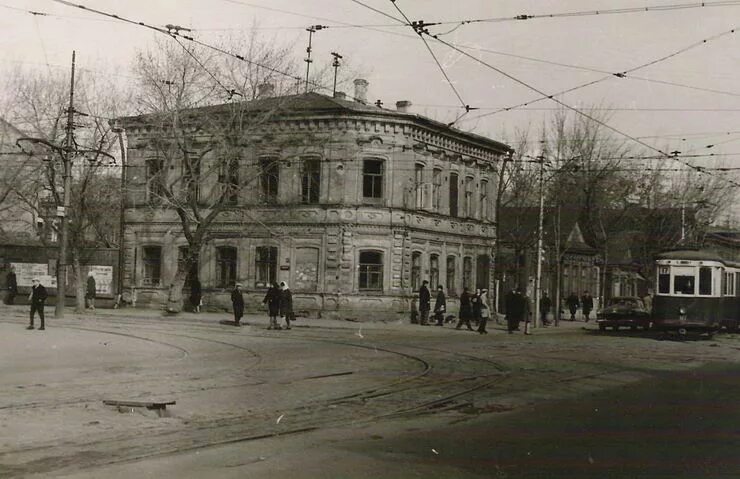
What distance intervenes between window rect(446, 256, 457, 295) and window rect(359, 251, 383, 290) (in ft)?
17.3

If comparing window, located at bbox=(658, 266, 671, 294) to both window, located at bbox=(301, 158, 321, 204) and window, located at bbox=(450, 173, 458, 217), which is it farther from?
window, located at bbox=(301, 158, 321, 204)

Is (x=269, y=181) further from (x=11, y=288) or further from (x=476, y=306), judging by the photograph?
(x=11, y=288)

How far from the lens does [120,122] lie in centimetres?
3912

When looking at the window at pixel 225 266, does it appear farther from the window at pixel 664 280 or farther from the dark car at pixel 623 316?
the window at pixel 664 280

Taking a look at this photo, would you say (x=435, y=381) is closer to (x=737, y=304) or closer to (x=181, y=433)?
(x=181, y=433)

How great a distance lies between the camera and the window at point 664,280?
102 feet

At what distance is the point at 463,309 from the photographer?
33469 millimetres

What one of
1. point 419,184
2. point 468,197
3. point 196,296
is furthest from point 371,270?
point 468,197

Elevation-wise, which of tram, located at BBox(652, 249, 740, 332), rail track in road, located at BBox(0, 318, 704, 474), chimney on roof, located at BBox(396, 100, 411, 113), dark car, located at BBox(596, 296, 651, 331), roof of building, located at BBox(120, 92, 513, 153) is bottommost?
rail track in road, located at BBox(0, 318, 704, 474)

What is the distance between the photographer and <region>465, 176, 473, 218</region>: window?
141 ft

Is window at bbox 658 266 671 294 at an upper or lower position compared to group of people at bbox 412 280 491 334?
upper

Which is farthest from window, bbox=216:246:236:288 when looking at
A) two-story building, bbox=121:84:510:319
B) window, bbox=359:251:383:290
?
window, bbox=359:251:383:290

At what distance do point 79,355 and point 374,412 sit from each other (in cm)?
903

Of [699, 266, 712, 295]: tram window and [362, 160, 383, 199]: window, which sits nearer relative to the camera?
[699, 266, 712, 295]: tram window
